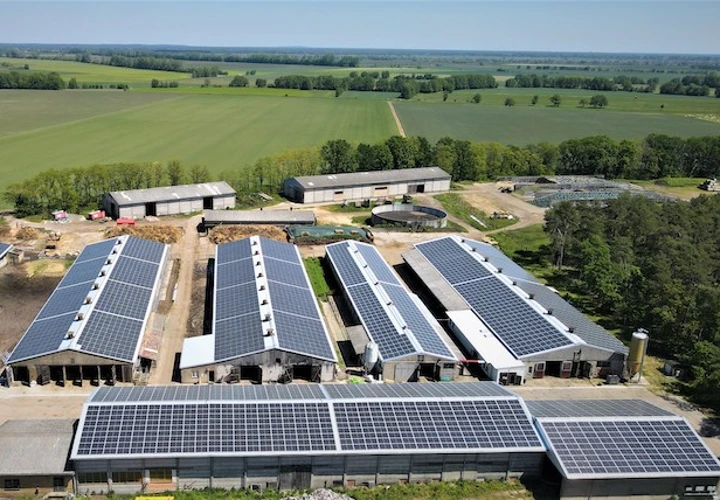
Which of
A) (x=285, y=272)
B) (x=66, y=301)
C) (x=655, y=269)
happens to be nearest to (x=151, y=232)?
(x=285, y=272)

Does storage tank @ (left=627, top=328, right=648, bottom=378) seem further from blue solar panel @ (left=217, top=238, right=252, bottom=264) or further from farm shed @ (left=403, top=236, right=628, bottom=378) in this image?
blue solar panel @ (left=217, top=238, right=252, bottom=264)

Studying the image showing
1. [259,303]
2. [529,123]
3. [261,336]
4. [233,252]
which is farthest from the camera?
[529,123]

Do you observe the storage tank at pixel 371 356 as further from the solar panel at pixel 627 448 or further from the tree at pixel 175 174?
the tree at pixel 175 174

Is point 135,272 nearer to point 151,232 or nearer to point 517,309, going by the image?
point 151,232

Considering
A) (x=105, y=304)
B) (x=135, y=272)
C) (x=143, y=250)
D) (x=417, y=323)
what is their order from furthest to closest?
1. (x=143, y=250)
2. (x=135, y=272)
3. (x=417, y=323)
4. (x=105, y=304)

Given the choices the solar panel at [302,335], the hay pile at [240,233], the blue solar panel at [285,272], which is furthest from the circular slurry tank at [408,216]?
the solar panel at [302,335]

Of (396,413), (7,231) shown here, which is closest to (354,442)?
(396,413)
